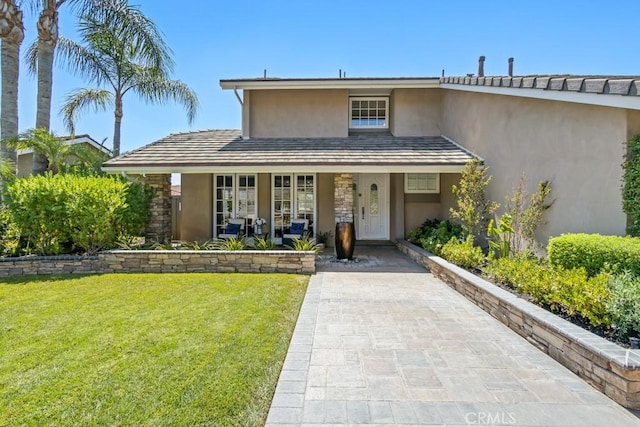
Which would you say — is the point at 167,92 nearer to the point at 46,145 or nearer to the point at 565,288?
the point at 46,145

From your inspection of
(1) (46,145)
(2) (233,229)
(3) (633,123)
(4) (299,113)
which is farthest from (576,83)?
(1) (46,145)

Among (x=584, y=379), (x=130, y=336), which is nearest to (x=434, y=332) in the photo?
(x=584, y=379)

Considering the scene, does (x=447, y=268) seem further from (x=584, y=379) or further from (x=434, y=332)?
(x=584, y=379)

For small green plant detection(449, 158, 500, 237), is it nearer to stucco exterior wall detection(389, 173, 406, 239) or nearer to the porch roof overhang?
the porch roof overhang

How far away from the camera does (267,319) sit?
5.64m

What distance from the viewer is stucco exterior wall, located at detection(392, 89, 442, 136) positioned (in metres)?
14.1

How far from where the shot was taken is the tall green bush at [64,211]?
929 cm

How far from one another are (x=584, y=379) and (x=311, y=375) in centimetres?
323

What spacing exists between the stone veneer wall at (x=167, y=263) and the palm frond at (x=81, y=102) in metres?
11.7

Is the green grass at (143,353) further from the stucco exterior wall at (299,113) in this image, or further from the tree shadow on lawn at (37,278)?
the stucco exterior wall at (299,113)

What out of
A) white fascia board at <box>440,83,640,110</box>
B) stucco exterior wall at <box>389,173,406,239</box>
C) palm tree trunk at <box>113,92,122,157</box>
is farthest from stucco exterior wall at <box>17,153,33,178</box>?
white fascia board at <box>440,83,640,110</box>

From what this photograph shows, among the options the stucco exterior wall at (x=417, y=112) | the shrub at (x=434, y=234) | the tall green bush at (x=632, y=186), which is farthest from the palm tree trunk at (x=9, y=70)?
the tall green bush at (x=632, y=186)

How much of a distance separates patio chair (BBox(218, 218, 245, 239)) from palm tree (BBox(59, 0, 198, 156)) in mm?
8638

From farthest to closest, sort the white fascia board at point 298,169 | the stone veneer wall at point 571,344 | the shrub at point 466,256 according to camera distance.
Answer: the white fascia board at point 298,169, the shrub at point 466,256, the stone veneer wall at point 571,344
